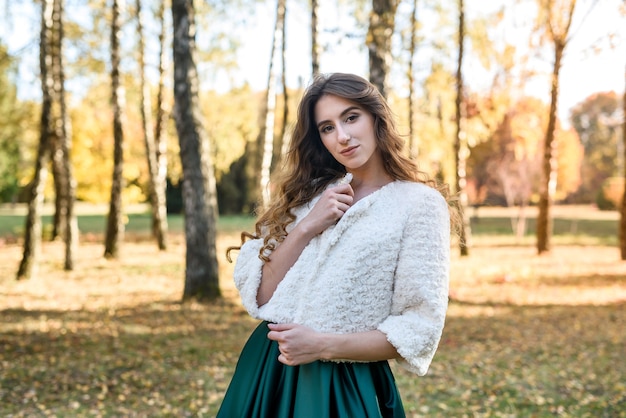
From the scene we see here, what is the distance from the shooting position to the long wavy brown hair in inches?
78.2

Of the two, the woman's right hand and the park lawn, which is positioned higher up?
the woman's right hand

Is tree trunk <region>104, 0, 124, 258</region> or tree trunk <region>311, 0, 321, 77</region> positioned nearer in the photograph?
tree trunk <region>311, 0, 321, 77</region>

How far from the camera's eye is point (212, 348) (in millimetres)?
6367

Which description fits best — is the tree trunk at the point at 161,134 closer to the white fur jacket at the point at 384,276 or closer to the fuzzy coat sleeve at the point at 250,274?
the fuzzy coat sleeve at the point at 250,274

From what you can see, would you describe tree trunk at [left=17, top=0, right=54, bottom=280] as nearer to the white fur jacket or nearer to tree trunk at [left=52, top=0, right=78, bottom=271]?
tree trunk at [left=52, top=0, right=78, bottom=271]

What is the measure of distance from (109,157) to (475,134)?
433 inches

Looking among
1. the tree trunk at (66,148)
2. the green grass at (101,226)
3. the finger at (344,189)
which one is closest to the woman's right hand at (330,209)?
the finger at (344,189)

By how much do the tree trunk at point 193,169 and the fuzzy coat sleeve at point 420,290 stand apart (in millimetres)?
6609

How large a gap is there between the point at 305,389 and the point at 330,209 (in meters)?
0.56

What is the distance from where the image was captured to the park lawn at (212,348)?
4.87 m

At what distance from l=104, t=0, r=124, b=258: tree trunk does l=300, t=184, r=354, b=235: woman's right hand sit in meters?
10.9

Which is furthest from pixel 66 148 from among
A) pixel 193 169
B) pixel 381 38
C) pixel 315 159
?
pixel 315 159

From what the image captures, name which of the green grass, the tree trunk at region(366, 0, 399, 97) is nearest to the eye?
the tree trunk at region(366, 0, 399, 97)

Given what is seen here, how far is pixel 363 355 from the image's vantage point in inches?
68.3
